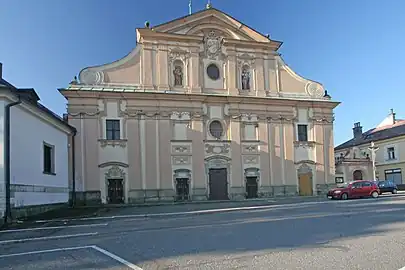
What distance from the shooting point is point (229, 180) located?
32281 mm

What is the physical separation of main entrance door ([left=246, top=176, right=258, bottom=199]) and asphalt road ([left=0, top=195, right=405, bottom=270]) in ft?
65.3

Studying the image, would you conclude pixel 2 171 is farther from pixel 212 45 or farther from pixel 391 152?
pixel 391 152

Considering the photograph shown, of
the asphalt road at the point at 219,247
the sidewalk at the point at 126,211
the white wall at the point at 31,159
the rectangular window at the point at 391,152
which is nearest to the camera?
the asphalt road at the point at 219,247

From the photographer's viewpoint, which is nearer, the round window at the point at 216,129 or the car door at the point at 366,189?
the car door at the point at 366,189

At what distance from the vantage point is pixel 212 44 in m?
33.5

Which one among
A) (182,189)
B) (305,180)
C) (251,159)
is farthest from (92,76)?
(305,180)

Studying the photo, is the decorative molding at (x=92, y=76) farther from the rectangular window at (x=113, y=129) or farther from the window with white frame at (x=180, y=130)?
the window with white frame at (x=180, y=130)

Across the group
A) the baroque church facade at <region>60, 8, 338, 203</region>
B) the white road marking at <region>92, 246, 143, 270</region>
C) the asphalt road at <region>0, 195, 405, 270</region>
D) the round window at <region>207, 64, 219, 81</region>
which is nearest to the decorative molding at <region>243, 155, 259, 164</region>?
the baroque church facade at <region>60, 8, 338, 203</region>

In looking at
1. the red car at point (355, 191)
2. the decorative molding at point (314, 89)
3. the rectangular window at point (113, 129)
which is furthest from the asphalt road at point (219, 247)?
the decorative molding at point (314, 89)

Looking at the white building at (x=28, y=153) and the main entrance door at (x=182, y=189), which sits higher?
the white building at (x=28, y=153)

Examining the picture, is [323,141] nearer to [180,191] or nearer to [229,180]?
[229,180]

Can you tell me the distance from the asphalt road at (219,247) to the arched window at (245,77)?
2221 centimetres

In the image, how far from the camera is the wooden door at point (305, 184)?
34.3 meters

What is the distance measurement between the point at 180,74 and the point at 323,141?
14.0 metres
